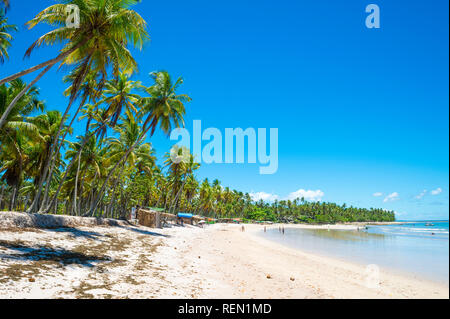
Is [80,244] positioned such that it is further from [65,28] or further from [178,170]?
[178,170]

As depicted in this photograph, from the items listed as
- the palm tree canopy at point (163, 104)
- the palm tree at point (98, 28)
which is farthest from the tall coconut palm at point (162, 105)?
the palm tree at point (98, 28)

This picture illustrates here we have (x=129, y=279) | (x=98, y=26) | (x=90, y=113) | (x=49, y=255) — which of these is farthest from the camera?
(x=90, y=113)

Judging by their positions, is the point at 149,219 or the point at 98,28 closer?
the point at 98,28

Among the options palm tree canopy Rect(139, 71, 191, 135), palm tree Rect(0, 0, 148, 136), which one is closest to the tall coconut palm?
palm tree canopy Rect(139, 71, 191, 135)

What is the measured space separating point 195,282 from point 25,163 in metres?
28.2

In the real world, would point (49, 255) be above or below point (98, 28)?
below

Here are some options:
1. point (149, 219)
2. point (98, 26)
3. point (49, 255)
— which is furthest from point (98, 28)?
point (149, 219)

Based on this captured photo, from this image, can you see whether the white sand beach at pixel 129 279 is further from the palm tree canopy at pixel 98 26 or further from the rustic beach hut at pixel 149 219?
the rustic beach hut at pixel 149 219

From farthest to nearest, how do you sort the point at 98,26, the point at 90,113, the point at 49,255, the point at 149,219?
1. the point at 149,219
2. the point at 90,113
3. the point at 98,26
4. the point at 49,255

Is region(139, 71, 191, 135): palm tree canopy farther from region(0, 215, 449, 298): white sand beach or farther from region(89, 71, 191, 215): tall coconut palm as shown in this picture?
region(0, 215, 449, 298): white sand beach

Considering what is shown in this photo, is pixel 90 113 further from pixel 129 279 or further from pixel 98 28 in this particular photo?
pixel 129 279

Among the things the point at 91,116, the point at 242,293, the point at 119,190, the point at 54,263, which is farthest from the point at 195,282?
the point at 119,190

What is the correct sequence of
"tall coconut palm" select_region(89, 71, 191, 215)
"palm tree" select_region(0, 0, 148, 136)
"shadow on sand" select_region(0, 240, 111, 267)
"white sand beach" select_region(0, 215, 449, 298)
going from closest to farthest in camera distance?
1. "white sand beach" select_region(0, 215, 449, 298)
2. "shadow on sand" select_region(0, 240, 111, 267)
3. "palm tree" select_region(0, 0, 148, 136)
4. "tall coconut palm" select_region(89, 71, 191, 215)

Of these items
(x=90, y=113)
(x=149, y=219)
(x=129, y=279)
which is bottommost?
(x=149, y=219)
